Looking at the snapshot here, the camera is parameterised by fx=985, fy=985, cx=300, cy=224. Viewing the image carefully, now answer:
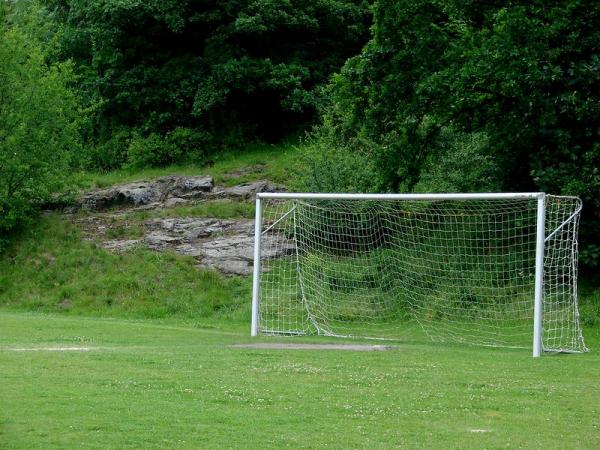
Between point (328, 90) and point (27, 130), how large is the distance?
10516 millimetres

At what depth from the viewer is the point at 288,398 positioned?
35.4 feet

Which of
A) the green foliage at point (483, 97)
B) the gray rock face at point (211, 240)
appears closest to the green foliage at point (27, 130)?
the gray rock face at point (211, 240)

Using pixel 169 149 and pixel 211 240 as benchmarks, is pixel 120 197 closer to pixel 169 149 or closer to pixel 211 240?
pixel 169 149

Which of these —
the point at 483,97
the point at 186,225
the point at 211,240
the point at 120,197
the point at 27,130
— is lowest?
the point at 211,240

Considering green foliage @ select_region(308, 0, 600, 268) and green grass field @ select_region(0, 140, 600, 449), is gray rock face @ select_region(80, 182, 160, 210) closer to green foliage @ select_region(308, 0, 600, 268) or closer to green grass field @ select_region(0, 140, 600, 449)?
green foliage @ select_region(308, 0, 600, 268)

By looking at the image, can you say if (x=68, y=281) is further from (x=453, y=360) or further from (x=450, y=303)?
(x=453, y=360)

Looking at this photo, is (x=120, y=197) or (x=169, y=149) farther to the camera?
(x=169, y=149)

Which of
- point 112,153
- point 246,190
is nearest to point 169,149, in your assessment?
point 112,153

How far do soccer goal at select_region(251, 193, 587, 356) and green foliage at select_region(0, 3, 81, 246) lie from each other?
10.3 metres

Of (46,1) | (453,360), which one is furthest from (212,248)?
(46,1)

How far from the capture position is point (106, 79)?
127 feet

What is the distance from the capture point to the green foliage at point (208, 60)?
37.5m

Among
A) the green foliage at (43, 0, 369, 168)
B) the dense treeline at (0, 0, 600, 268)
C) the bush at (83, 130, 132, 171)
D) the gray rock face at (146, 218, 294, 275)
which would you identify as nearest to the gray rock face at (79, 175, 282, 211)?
the dense treeline at (0, 0, 600, 268)

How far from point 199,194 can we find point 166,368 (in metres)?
20.2
